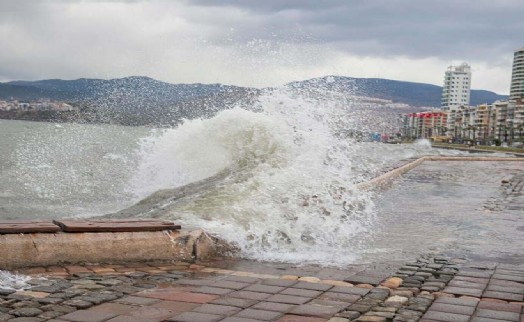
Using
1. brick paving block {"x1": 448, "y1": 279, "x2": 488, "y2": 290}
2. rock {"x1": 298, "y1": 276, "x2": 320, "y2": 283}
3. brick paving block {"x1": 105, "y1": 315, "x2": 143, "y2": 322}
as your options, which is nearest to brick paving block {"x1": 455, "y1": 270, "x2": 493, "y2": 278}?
brick paving block {"x1": 448, "y1": 279, "x2": 488, "y2": 290}

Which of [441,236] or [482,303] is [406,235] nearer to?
[441,236]

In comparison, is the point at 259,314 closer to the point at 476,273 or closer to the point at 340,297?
the point at 340,297

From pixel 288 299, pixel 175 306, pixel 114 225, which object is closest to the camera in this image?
→ pixel 175 306

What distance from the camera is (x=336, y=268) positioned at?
568 cm

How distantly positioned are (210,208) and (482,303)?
4368 mm

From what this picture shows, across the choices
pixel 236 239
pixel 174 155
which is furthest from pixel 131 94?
pixel 236 239

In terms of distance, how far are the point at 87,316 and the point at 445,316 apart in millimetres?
2302

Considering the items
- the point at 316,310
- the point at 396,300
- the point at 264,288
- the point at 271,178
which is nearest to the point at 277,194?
the point at 271,178

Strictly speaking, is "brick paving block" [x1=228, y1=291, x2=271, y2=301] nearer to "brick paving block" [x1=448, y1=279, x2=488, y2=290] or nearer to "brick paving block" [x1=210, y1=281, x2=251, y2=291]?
"brick paving block" [x1=210, y1=281, x2=251, y2=291]

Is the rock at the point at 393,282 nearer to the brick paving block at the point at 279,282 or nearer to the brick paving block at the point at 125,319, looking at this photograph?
the brick paving block at the point at 279,282

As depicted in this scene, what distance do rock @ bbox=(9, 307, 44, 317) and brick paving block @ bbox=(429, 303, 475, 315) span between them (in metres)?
2.60

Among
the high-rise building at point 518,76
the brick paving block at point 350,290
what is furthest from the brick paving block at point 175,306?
the high-rise building at point 518,76

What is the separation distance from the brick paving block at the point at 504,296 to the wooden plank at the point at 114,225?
Result: 9.63 ft

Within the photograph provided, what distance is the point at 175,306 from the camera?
419 centimetres
